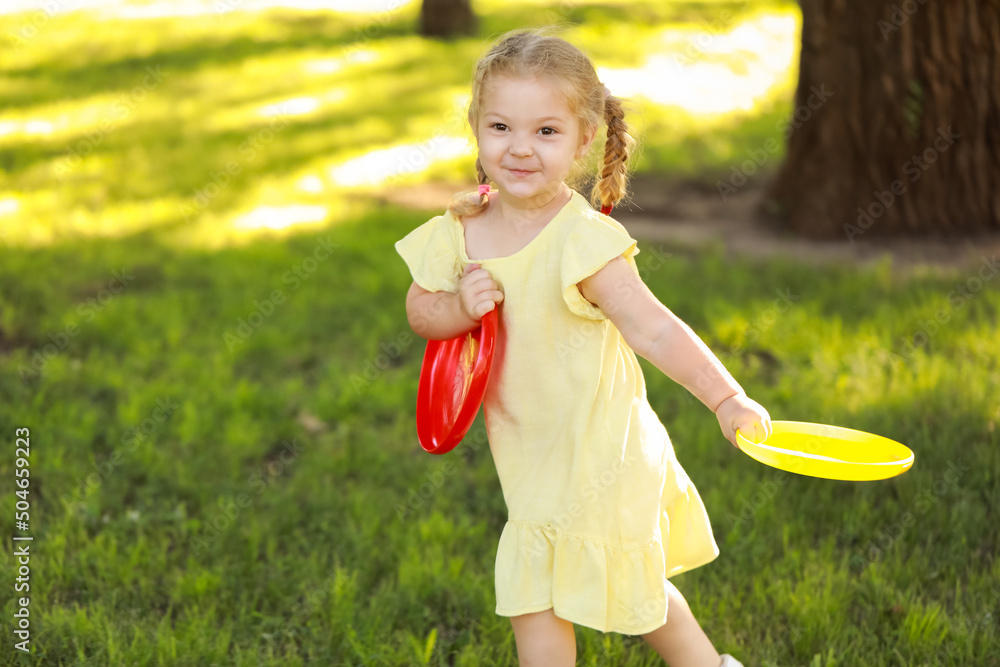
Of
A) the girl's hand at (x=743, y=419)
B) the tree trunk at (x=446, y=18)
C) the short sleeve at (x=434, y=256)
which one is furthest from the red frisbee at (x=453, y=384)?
the tree trunk at (x=446, y=18)

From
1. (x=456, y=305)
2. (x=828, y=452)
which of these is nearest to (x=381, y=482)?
(x=456, y=305)

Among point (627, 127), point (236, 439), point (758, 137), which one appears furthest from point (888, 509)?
point (758, 137)

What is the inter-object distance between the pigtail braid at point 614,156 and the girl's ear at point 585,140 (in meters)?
0.07

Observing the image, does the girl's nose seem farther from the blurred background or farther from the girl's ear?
the blurred background

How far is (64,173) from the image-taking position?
20.6ft

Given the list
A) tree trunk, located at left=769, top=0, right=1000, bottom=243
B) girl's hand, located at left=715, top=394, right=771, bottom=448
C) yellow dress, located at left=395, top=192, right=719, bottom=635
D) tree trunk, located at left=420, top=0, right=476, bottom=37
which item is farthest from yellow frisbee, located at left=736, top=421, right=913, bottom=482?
tree trunk, located at left=420, top=0, right=476, bottom=37

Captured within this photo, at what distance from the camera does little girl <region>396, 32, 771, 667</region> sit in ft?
5.94

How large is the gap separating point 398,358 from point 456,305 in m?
2.29

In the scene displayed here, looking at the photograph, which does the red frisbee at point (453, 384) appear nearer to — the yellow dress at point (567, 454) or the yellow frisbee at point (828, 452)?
the yellow dress at point (567, 454)

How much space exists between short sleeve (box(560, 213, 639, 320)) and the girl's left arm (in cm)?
3

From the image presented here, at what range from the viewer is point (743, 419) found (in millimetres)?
1766

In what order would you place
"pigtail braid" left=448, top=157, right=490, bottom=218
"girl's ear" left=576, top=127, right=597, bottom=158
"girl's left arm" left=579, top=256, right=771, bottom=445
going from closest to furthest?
"girl's left arm" left=579, top=256, right=771, bottom=445, "girl's ear" left=576, top=127, right=597, bottom=158, "pigtail braid" left=448, top=157, right=490, bottom=218

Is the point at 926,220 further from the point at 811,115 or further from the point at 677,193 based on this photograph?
the point at 677,193

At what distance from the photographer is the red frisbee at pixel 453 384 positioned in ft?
6.14
